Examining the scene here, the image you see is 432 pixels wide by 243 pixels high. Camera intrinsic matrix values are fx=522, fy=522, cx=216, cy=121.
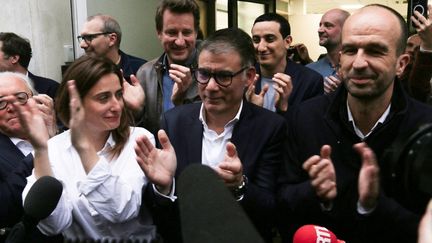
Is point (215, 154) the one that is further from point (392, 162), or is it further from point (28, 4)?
point (28, 4)

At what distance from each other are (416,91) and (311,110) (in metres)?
1.06

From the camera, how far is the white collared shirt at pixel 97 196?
1.80m

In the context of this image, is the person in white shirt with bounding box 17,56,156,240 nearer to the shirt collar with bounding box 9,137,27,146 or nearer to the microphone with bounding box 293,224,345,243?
the shirt collar with bounding box 9,137,27,146

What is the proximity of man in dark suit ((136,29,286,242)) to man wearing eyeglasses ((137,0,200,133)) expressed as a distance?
1.70 feet

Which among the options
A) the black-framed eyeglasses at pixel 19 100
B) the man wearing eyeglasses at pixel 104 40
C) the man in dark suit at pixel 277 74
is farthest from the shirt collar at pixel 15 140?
the man wearing eyeglasses at pixel 104 40

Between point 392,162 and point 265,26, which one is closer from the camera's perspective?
point 392,162

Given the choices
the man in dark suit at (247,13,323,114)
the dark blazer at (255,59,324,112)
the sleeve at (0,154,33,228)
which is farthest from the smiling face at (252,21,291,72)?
the sleeve at (0,154,33,228)

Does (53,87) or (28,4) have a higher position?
(28,4)

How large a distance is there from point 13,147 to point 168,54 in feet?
3.25

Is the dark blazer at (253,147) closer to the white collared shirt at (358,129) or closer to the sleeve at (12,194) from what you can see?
the white collared shirt at (358,129)

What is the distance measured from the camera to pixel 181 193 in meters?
0.90

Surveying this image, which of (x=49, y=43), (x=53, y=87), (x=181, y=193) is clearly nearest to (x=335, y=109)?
(x=181, y=193)

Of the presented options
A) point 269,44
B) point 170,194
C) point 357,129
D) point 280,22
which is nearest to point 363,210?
point 357,129

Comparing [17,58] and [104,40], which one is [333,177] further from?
[17,58]
